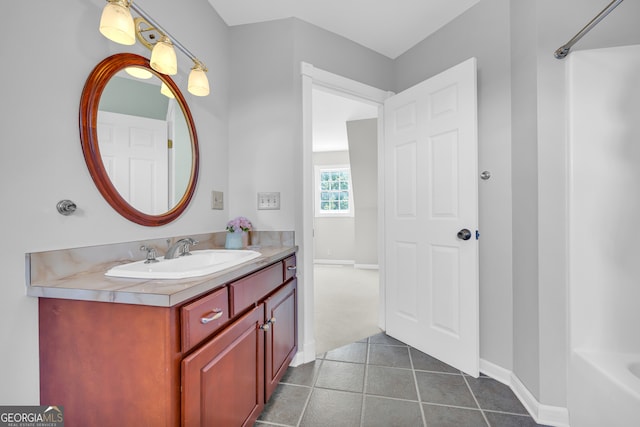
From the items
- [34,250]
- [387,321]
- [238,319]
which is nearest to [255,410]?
[238,319]

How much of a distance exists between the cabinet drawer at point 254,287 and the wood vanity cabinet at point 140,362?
3 cm

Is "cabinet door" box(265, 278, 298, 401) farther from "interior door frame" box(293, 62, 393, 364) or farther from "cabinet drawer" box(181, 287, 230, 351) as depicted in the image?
"cabinet drawer" box(181, 287, 230, 351)

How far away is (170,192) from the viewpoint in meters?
1.47

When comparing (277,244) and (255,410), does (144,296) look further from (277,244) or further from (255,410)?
(277,244)

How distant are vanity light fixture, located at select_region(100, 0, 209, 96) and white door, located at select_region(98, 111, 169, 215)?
0.92ft

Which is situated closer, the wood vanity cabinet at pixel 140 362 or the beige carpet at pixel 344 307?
the wood vanity cabinet at pixel 140 362

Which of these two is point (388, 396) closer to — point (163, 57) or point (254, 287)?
point (254, 287)

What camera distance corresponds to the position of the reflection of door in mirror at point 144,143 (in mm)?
1145

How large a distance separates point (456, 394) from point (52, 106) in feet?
7.69

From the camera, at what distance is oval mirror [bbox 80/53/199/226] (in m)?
1.09

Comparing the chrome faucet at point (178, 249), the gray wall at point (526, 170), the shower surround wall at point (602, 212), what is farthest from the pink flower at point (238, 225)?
the shower surround wall at point (602, 212)

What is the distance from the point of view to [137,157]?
1.27 meters

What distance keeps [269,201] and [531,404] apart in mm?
1921

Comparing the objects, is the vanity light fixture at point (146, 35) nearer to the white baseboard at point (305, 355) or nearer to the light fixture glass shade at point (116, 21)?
the light fixture glass shade at point (116, 21)
